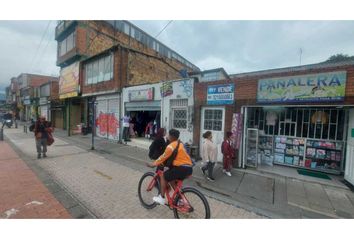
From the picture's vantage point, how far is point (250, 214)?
12.1 ft

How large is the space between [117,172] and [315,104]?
6786 millimetres

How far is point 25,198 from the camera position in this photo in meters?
4.11

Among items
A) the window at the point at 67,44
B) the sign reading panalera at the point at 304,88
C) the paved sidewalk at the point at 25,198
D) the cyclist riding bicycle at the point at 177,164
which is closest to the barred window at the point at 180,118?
the sign reading panalera at the point at 304,88

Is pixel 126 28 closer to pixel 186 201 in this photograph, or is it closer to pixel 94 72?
pixel 94 72

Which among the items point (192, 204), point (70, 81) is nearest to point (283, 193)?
point (192, 204)

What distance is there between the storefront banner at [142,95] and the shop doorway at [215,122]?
3.51 metres

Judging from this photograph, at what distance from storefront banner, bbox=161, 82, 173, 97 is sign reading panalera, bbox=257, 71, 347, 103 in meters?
4.35

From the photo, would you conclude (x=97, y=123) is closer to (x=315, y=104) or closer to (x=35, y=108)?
(x=315, y=104)

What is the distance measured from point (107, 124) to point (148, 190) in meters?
10.7

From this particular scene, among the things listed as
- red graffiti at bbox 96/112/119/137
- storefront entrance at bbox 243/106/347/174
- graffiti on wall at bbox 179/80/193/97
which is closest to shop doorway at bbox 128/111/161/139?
red graffiti at bbox 96/112/119/137

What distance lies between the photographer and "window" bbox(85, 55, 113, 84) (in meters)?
13.0

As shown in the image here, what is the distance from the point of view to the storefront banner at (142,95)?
10.1 meters

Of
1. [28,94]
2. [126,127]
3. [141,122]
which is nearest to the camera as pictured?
[126,127]

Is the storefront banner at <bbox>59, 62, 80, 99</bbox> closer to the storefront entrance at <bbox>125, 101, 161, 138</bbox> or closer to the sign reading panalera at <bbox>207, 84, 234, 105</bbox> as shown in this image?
the storefront entrance at <bbox>125, 101, 161, 138</bbox>
